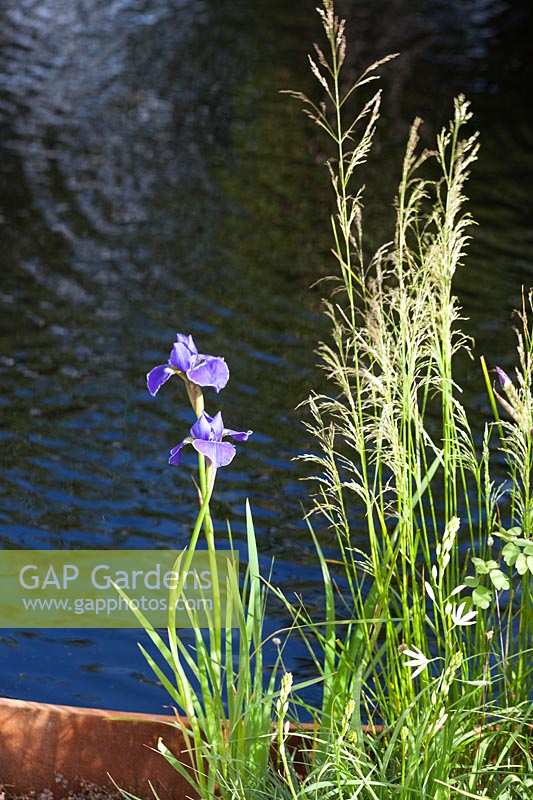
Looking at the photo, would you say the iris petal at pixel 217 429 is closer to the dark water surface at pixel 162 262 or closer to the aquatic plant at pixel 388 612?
the aquatic plant at pixel 388 612

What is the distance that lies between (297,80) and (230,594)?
8030 mm

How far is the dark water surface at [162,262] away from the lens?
3.57m

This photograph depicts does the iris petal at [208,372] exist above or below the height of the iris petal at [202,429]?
above

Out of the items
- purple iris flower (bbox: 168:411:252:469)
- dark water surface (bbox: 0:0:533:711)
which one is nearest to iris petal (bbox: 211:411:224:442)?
purple iris flower (bbox: 168:411:252:469)

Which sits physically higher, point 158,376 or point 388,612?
point 158,376

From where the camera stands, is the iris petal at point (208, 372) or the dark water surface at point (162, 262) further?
the dark water surface at point (162, 262)

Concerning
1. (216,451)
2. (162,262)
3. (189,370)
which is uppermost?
(189,370)

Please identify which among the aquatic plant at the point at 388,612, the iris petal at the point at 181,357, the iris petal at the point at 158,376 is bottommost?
the aquatic plant at the point at 388,612

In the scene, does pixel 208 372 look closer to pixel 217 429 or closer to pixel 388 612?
pixel 217 429

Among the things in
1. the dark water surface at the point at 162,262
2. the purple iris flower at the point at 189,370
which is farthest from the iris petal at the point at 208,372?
the dark water surface at the point at 162,262

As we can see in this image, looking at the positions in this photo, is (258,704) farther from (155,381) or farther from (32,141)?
(32,141)

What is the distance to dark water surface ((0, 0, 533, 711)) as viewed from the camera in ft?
11.7

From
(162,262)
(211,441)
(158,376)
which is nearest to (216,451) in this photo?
(211,441)

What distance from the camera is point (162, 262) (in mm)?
5625
